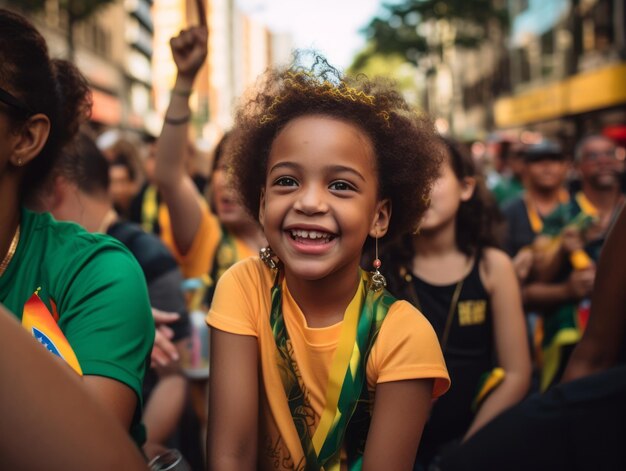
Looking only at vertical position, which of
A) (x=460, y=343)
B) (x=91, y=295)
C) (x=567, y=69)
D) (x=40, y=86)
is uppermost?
(x=567, y=69)

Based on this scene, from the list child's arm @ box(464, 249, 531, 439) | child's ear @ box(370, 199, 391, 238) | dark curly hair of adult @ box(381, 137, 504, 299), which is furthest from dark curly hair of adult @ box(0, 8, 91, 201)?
child's arm @ box(464, 249, 531, 439)

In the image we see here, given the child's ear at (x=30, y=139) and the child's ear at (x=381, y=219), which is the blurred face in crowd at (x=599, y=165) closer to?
the child's ear at (x=381, y=219)

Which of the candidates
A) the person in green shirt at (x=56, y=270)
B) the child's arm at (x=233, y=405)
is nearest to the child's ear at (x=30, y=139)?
the person in green shirt at (x=56, y=270)

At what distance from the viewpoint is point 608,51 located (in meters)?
25.4

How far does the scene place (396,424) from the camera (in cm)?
177

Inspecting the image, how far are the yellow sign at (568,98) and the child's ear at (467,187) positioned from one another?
71.6ft

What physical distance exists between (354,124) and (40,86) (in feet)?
2.49

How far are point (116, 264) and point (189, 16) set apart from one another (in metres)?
2.09

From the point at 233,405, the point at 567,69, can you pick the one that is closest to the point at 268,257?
the point at 233,405

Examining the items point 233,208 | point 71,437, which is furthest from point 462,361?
point 71,437

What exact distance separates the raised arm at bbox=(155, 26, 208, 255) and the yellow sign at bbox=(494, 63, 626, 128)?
72.1ft

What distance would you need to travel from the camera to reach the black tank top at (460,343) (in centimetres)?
298

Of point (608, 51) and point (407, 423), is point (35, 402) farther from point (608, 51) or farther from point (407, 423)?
point (608, 51)

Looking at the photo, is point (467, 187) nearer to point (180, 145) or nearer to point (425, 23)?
point (180, 145)
